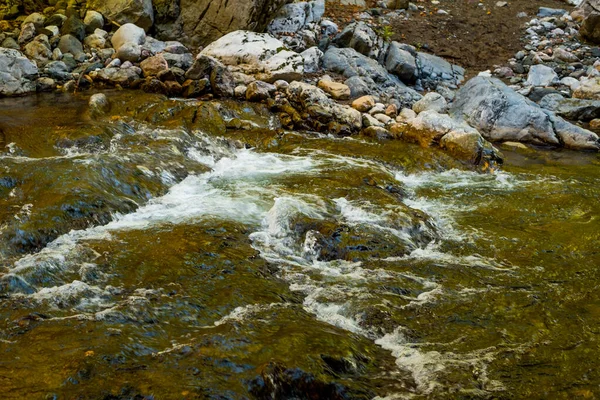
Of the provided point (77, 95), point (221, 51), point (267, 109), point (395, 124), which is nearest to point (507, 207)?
point (395, 124)

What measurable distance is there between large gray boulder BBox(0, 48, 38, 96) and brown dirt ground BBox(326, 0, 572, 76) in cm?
878

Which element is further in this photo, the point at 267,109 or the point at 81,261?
the point at 267,109

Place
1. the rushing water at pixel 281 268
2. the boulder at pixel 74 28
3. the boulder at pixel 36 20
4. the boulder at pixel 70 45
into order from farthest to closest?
the boulder at pixel 36 20 < the boulder at pixel 74 28 < the boulder at pixel 70 45 < the rushing water at pixel 281 268

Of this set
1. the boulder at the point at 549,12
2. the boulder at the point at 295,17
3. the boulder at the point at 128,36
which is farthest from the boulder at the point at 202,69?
the boulder at the point at 549,12

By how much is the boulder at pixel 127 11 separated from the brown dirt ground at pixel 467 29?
5620 mm

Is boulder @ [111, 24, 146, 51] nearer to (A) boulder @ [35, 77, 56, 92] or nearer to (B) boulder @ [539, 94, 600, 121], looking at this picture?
(A) boulder @ [35, 77, 56, 92]

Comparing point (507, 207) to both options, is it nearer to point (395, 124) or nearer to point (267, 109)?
point (395, 124)

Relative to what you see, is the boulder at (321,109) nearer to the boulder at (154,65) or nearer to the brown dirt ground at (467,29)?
the boulder at (154,65)

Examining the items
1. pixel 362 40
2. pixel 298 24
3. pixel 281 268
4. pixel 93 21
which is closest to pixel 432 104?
pixel 362 40

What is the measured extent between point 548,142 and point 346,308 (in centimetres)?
820

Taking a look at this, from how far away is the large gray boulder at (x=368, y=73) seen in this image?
43.7 ft

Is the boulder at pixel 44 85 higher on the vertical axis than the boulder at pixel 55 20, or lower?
lower

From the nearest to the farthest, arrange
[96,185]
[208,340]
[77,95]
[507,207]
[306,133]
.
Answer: [208,340]
[96,185]
[507,207]
[306,133]
[77,95]

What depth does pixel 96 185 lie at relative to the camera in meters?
7.44
